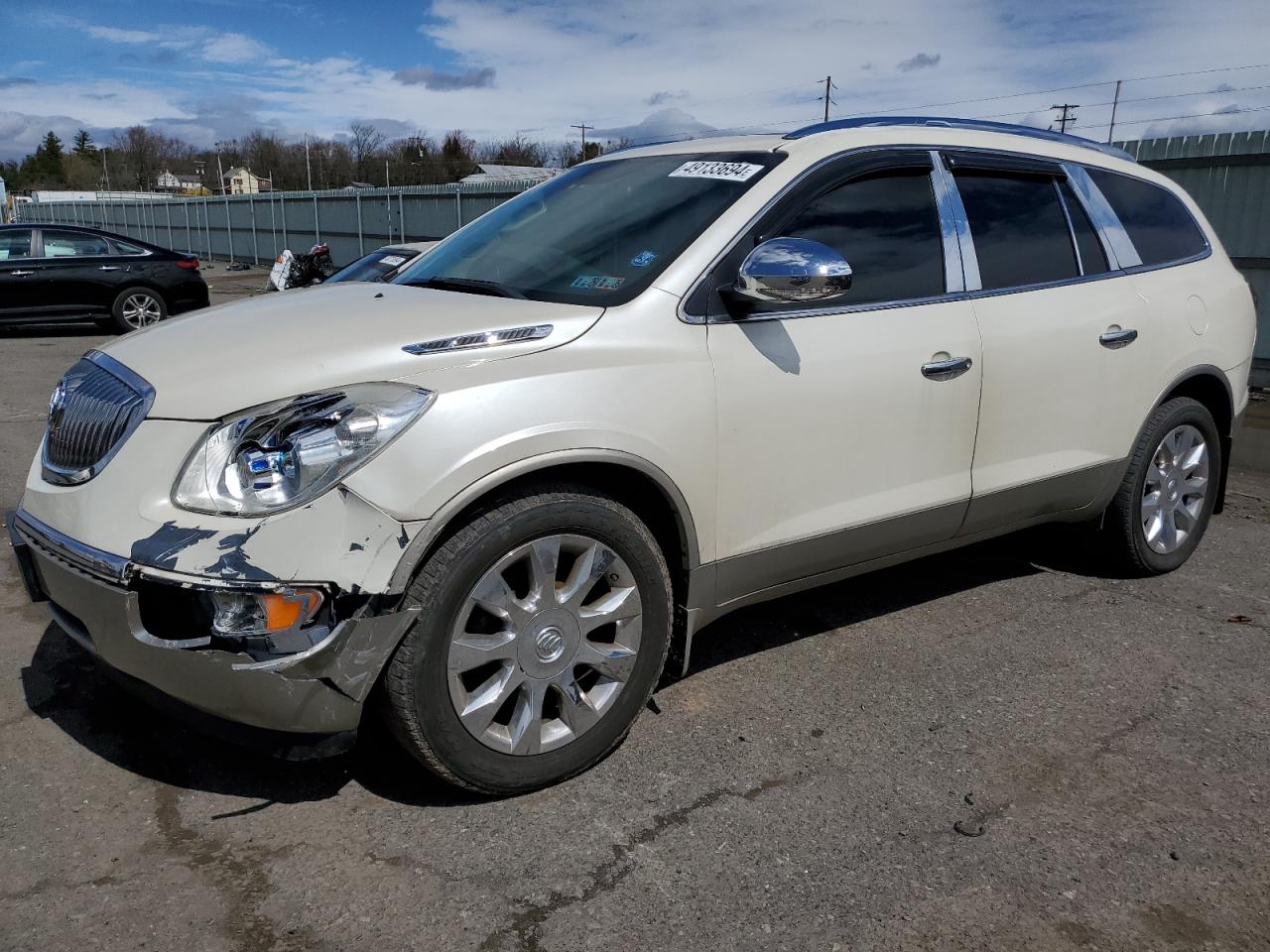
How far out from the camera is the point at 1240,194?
9.97 meters

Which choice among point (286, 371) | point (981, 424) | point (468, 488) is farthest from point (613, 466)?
point (981, 424)

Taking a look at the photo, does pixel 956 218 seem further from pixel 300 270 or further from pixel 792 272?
pixel 300 270

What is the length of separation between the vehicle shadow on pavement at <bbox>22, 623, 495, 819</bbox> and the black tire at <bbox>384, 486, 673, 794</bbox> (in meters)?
0.20

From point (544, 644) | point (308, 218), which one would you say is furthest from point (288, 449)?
point (308, 218)

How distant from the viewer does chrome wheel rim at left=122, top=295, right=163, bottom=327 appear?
1366cm

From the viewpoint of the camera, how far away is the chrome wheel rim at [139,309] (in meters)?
13.7

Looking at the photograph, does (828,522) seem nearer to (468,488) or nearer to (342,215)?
(468,488)

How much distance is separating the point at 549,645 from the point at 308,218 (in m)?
25.5

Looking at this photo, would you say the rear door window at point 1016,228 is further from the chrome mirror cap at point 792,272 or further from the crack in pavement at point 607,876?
the crack in pavement at point 607,876

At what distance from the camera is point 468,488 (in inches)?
101

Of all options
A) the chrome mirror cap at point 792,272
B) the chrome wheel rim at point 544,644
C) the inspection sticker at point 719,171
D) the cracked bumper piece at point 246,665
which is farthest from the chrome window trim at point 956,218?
the cracked bumper piece at point 246,665

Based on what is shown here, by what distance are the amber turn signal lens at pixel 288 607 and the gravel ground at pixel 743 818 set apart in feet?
2.11

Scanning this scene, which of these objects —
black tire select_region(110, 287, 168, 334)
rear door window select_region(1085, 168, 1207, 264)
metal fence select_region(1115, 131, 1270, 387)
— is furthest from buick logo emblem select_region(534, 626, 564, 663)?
black tire select_region(110, 287, 168, 334)

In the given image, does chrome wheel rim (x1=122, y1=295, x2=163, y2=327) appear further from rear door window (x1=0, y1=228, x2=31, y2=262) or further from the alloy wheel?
rear door window (x1=0, y1=228, x2=31, y2=262)
